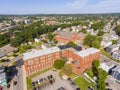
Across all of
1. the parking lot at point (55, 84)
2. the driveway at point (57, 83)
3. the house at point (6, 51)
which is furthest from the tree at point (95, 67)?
the house at point (6, 51)

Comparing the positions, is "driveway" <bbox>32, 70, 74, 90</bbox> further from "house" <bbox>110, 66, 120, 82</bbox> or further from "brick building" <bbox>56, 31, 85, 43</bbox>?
"brick building" <bbox>56, 31, 85, 43</bbox>

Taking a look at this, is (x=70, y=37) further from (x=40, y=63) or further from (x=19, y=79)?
(x=19, y=79)

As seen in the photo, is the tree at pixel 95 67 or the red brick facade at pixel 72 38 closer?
the tree at pixel 95 67

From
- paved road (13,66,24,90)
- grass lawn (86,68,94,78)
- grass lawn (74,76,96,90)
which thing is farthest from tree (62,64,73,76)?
paved road (13,66,24,90)

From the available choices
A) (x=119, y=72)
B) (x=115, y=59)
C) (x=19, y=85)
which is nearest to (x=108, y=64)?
(x=119, y=72)

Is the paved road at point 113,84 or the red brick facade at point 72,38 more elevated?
the red brick facade at point 72,38

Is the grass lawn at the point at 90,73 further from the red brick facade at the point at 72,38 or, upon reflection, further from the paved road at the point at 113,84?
the red brick facade at the point at 72,38

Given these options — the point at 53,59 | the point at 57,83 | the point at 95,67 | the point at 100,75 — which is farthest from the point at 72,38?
the point at 57,83
